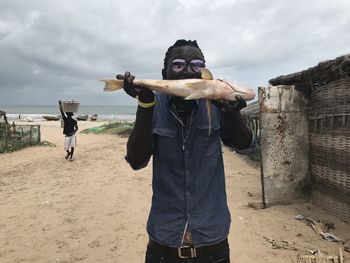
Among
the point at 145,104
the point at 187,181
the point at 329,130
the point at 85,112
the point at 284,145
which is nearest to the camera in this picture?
the point at 145,104

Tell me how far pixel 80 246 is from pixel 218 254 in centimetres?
419

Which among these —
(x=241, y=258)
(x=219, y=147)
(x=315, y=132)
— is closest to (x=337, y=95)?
(x=315, y=132)

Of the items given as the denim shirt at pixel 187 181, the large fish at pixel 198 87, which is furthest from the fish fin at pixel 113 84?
the denim shirt at pixel 187 181

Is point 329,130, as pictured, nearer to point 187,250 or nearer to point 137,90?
point 187,250

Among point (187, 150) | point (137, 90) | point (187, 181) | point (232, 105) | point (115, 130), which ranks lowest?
point (115, 130)

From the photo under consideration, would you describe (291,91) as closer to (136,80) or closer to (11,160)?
(136,80)

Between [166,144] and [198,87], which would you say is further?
[166,144]

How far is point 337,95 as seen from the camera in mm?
6430

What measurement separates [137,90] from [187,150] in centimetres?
46

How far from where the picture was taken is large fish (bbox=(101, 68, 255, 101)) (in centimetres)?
227

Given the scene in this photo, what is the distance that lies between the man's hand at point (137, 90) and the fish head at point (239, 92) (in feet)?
1.48

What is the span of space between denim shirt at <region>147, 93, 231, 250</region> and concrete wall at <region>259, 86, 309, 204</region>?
16.8ft

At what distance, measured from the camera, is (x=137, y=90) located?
2273 millimetres

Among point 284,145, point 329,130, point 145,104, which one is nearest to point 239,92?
point 145,104
